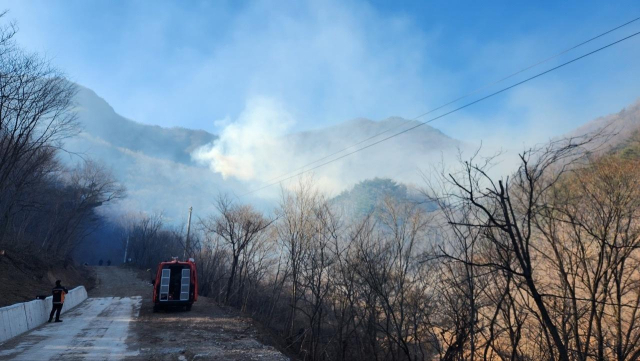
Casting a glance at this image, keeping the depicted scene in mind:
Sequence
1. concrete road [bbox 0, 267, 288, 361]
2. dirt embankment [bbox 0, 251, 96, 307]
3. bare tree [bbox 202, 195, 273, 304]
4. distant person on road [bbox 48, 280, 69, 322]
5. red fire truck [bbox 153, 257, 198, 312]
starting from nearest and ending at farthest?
1. concrete road [bbox 0, 267, 288, 361]
2. distant person on road [bbox 48, 280, 69, 322]
3. red fire truck [bbox 153, 257, 198, 312]
4. dirt embankment [bbox 0, 251, 96, 307]
5. bare tree [bbox 202, 195, 273, 304]

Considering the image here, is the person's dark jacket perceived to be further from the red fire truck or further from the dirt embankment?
the red fire truck

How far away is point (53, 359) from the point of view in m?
9.14

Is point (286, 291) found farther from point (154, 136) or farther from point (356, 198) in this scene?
point (154, 136)

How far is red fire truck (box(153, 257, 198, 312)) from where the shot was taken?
18.7m

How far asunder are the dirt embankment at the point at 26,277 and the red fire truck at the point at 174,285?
19.2 ft

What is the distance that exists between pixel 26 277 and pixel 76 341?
18188 mm

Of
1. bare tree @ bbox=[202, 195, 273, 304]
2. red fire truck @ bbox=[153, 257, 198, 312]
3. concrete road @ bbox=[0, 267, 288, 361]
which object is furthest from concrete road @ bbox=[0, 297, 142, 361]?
bare tree @ bbox=[202, 195, 273, 304]

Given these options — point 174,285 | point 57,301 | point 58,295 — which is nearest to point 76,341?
point 57,301

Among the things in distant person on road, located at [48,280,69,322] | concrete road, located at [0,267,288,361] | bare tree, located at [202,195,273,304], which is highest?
bare tree, located at [202,195,273,304]

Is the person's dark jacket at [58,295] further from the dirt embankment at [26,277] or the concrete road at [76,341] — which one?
the dirt embankment at [26,277]

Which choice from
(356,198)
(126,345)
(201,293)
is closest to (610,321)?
(126,345)

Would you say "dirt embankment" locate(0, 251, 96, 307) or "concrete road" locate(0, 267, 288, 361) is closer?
"concrete road" locate(0, 267, 288, 361)

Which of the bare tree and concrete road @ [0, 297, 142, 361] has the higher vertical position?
the bare tree

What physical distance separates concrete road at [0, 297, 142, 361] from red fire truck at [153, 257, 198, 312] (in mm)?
1495
